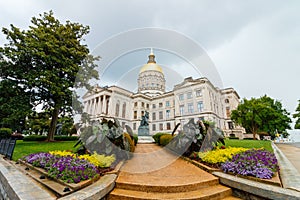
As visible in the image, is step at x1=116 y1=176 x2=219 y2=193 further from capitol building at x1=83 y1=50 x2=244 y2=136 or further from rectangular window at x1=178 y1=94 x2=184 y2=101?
rectangular window at x1=178 y1=94 x2=184 y2=101

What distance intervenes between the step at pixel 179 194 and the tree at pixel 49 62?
9.72 meters

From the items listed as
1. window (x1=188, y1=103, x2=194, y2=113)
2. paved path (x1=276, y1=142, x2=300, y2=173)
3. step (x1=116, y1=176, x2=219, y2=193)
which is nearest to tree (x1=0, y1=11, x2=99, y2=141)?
step (x1=116, y1=176, x2=219, y2=193)

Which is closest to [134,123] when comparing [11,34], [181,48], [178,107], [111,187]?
[178,107]

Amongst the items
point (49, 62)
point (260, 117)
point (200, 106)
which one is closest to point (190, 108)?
point (200, 106)

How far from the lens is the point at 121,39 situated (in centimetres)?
683

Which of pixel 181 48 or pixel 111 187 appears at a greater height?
pixel 181 48

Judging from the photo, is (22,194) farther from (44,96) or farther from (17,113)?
(44,96)

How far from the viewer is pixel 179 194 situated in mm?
2654

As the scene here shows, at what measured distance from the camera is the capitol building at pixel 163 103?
1009 inches

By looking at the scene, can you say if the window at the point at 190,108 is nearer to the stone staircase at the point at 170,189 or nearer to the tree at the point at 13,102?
the tree at the point at 13,102

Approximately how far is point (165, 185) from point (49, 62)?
39.1 ft

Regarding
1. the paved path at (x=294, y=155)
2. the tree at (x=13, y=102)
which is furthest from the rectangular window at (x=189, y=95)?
the tree at (x=13, y=102)

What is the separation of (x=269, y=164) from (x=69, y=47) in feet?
49.4

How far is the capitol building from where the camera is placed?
25638 mm
